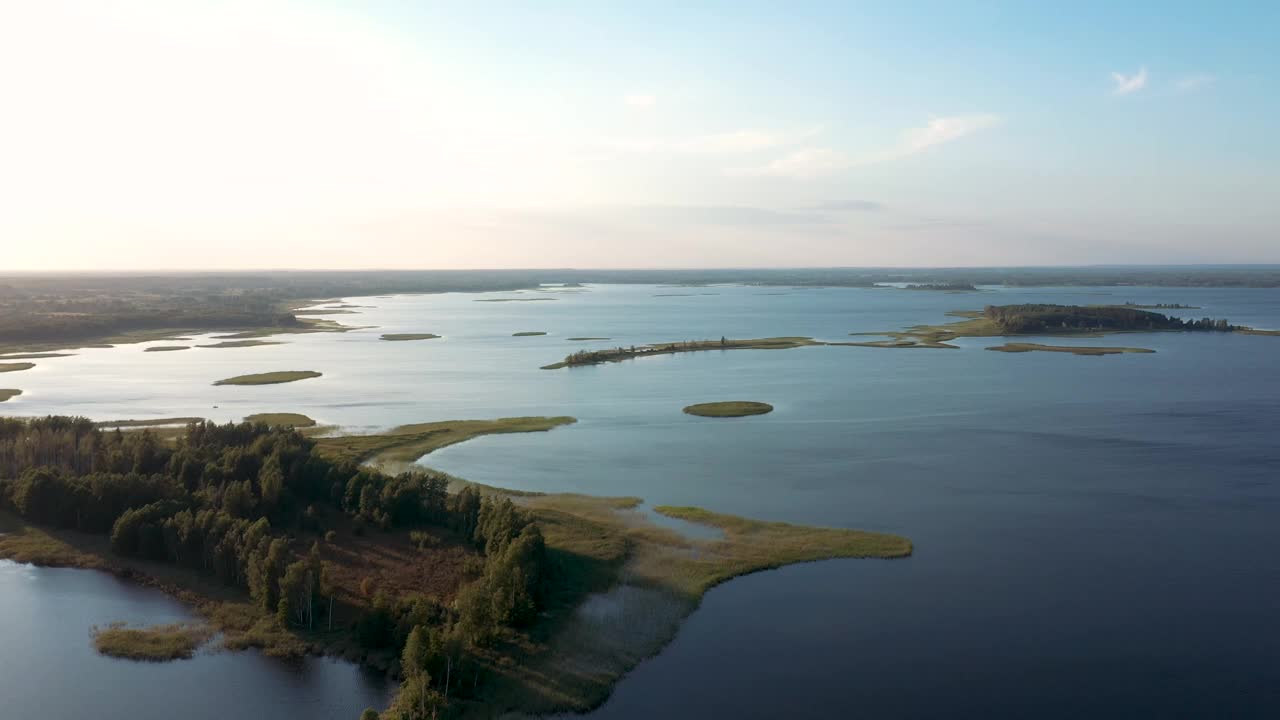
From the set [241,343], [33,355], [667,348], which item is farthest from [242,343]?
[667,348]

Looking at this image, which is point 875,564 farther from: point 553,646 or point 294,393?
point 294,393

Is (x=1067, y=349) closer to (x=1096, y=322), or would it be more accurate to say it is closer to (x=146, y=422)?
(x=1096, y=322)

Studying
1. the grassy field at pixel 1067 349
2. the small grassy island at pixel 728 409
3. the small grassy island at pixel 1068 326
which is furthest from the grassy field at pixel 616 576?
the small grassy island at pixel 1068 326

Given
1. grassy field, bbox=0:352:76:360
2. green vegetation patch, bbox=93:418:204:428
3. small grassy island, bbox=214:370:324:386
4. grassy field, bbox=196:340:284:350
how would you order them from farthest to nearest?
grassy field, bbox=196:340:284:350
grassy field, bbox=0:352:76:360
small grassy island, bbox=214:370:324:386
green vegetation patch, bbox=93:418:204:428

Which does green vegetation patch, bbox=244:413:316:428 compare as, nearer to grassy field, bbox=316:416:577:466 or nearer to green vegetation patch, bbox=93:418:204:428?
green vegetation patch, bbox=93:418:204:428

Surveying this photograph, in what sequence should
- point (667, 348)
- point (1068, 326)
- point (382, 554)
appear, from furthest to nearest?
point (1068, 326)
point (667, 348)
point (382, 554)

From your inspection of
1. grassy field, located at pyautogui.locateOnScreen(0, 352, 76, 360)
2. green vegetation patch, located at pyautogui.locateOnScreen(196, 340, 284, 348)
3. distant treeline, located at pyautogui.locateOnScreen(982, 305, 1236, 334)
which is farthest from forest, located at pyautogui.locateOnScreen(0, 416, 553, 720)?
distant treeline, located at pyautogui.locateOnScreen(982, 305, 1236, 334)
